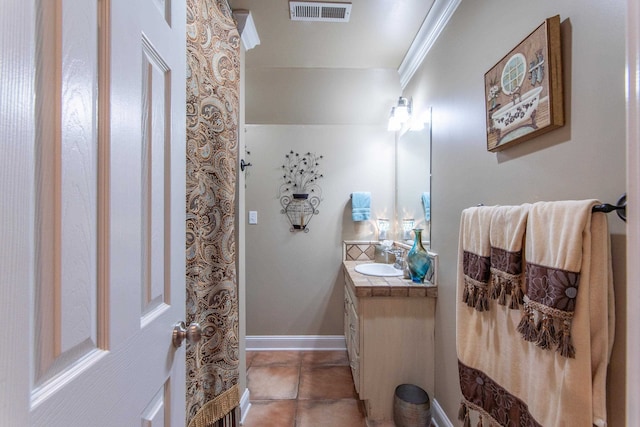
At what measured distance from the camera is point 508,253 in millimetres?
908

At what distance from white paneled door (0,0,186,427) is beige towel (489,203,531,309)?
1.05m

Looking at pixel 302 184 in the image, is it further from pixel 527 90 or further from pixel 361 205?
pixel 527 90

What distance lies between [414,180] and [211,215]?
1.55m

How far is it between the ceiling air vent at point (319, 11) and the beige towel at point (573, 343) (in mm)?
1510

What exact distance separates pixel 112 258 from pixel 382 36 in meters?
2.03

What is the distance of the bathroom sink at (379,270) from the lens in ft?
6.80

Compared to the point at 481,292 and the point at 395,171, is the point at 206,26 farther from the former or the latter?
the point at 395,171

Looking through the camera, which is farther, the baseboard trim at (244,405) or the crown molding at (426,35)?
the baseboard trim at (244,405)

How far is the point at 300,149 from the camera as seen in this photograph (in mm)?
2668

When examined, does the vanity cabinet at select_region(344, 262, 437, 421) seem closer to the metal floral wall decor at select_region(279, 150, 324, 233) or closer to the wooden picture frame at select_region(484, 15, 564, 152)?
the wooden picture frame at select_region(484, 15, 564, 152)

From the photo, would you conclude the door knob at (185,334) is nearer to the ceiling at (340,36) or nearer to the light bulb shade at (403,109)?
the ceiling at (340,36)

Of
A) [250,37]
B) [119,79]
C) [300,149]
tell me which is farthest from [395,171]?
[119,79]

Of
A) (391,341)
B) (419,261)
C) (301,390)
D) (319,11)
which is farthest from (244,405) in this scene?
(319,11)

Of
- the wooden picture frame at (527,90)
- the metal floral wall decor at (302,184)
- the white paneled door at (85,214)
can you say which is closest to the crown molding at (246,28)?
the metal floral wall decor at (302,184)
